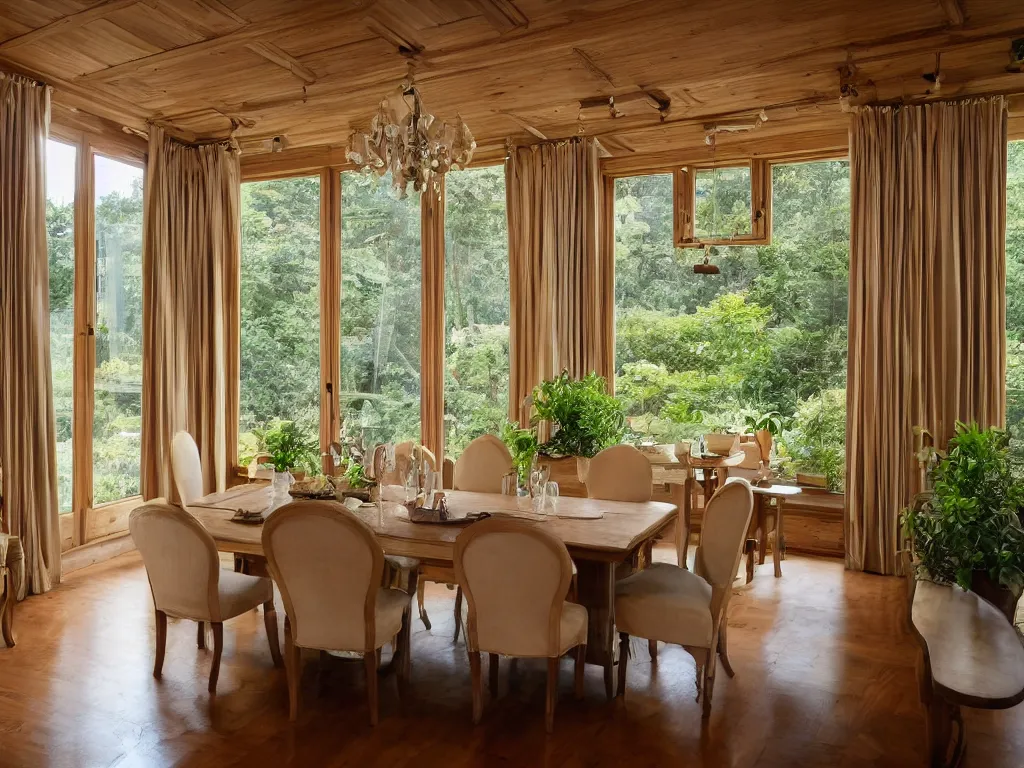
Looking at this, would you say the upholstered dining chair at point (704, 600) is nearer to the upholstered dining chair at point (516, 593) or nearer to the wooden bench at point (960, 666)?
the upholstered dining chair at point (516, 593)

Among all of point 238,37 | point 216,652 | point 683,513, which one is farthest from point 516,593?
point 238,37

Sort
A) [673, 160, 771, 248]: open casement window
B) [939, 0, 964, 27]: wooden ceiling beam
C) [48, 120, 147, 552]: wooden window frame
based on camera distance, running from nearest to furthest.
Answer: [939, 0, 964, 27]: wooden ceiling beam → [48, 120, 147, 552]: wooden window frame → [673, 160, 771, 248]: open casement window

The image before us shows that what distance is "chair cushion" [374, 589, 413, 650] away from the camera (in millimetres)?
3287

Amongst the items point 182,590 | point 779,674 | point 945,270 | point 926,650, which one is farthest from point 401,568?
point 945,270

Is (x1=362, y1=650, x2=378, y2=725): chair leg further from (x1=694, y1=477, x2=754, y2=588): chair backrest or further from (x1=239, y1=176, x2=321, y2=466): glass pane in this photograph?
(x1=239, y1=176, x2=321, y2=466): glass pane

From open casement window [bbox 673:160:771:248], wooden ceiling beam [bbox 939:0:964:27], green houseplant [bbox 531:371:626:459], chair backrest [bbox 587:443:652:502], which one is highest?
wooden ceiling beam [bbox 939:0:964:27]

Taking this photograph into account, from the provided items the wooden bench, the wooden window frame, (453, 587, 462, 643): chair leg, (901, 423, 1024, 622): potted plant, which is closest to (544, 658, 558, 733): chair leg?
(453, 587, 462, 643): chair leg

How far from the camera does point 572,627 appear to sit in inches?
127

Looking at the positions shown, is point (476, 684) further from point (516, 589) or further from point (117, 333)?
Result: point (117, 333)

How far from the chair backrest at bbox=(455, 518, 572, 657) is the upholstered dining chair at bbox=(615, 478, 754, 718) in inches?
19.4

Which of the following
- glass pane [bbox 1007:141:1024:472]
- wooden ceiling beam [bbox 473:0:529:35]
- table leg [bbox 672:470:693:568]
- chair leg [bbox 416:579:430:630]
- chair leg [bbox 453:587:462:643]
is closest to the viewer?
wooden ceiling beam [bbox 473:0:529:35]

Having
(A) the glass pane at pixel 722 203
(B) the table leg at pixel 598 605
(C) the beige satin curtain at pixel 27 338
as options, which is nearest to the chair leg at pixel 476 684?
(B) the table leg at pixel 598 605

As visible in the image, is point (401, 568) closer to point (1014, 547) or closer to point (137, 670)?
point (137, 670)

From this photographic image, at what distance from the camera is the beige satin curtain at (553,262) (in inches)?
244
